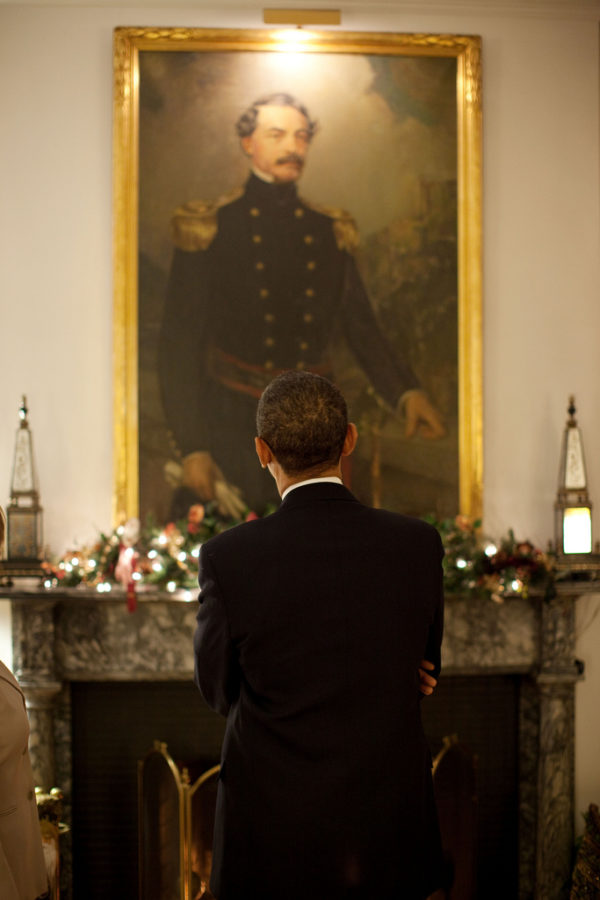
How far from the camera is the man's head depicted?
12.2 feet

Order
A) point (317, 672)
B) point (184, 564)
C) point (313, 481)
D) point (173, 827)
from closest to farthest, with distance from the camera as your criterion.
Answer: point (317, 672)
point (313, 481)
point (184, 564)
point (173, 827)

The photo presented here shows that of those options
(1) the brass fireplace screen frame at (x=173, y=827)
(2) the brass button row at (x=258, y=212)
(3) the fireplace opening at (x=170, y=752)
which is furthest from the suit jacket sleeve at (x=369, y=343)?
(1) the brass fireplace screen frame at (x=173, y=827)

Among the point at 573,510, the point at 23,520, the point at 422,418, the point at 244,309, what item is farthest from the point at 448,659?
the point at 23,520

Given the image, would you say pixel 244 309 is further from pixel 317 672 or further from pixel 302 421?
pixel 317 672

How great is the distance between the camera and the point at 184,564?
11.2 ft

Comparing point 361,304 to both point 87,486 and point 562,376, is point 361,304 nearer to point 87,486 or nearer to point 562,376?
point 562,376

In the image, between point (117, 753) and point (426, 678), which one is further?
point (117, 753)

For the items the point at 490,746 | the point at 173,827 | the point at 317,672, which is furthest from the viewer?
the point at 490,746

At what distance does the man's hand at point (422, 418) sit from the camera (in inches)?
147

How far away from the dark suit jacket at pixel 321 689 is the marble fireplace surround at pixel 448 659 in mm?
1972

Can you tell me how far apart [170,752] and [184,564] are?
1010 millimetres

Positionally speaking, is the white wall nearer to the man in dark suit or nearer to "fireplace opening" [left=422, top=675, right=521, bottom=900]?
"fireplace opening" [left=422, top=675, right=521, bottom=900]

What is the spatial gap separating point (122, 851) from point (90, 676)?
0.90 m

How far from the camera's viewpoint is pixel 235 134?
3.71 meters
